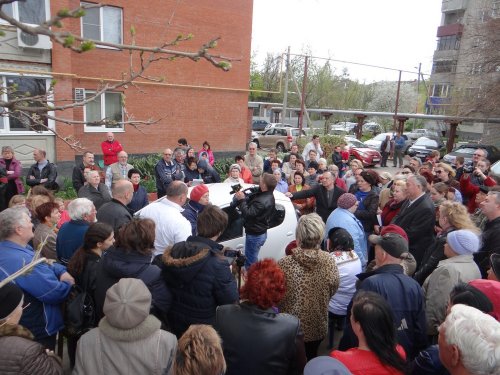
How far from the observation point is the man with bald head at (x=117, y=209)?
14.1ft

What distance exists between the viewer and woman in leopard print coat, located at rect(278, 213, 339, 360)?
3.18m

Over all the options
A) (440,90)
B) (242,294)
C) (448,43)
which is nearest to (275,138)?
(242,294)

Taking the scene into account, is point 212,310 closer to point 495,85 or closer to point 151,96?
point 151,96

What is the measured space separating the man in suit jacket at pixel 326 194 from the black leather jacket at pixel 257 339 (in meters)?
4.04

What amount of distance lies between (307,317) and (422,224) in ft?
7.75

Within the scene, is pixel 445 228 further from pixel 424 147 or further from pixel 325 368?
pixel 424 147

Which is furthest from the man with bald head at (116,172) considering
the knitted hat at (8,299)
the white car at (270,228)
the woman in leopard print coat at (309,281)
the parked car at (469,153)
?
the parked car at (469,153)

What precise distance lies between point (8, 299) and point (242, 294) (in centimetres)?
135

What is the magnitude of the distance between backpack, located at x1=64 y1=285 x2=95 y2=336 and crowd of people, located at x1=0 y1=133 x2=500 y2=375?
0.08 feet

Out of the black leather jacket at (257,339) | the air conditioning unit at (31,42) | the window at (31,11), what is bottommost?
the black leather jacket at (257,339)

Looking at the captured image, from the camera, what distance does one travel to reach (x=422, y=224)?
4.80 meters

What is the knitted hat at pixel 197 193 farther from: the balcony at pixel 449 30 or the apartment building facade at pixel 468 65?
the balcony at pixel 449 30

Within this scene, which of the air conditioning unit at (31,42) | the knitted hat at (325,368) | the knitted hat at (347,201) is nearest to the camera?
the knitted hat at (325,368)

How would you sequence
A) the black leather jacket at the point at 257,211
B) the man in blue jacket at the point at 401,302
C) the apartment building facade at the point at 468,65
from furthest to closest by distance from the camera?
1. the apartment building facade at the point at 468,65
2. the black leather jacket at the point at 257,211
3. the man in blue jacket at the point at 401,302
